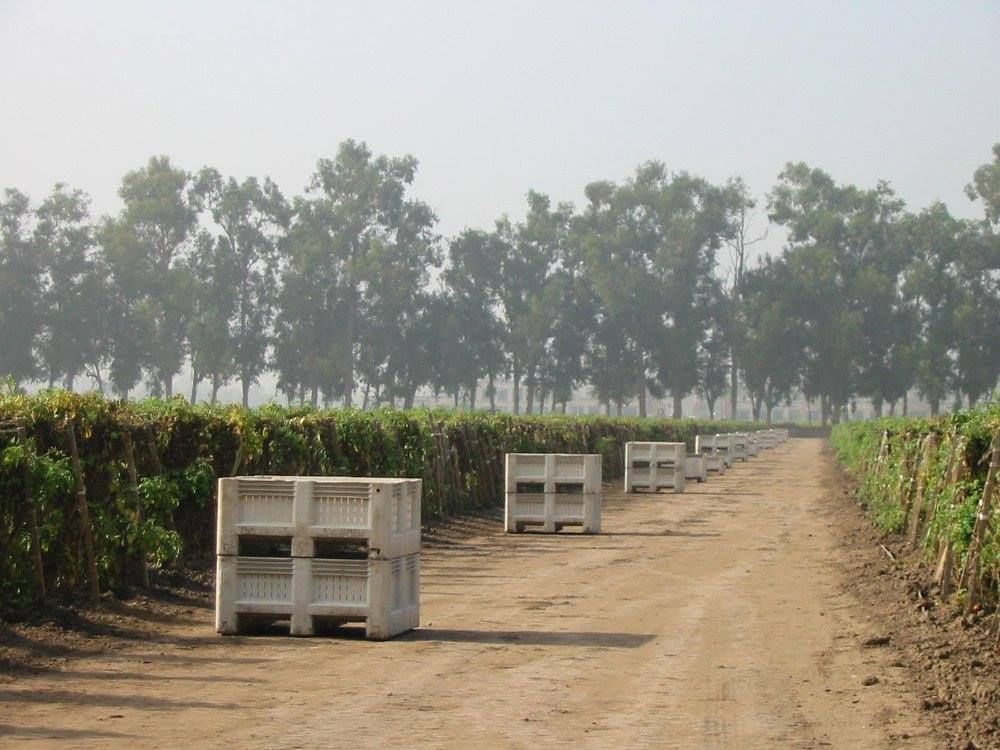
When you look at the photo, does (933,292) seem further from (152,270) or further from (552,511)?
(552,511)

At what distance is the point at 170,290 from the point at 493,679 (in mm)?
102028

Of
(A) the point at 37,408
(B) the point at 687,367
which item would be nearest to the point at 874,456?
(A) the point at 37,408

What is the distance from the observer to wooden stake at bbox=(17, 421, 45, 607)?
13.8m

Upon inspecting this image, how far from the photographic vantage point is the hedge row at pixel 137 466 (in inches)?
550

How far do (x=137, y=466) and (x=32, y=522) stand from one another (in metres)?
2.90

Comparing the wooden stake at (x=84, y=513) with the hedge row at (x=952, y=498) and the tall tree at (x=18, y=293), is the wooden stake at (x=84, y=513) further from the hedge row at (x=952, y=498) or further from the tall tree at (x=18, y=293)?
the tall tree at (x=18, y=293)

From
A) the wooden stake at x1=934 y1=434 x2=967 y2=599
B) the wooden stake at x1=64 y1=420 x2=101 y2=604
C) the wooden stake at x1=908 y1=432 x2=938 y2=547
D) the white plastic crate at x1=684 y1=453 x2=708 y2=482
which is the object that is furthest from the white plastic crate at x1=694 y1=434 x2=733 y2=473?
the wooden stake at x1=64 y1=420 x2=101 y2=604

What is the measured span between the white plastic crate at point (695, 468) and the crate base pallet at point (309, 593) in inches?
1489

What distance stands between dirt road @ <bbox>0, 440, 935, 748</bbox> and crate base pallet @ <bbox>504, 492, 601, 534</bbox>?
767cm

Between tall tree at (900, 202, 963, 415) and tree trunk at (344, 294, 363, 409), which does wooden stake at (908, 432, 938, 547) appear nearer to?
tree trunk at (344, 294, 363, 409)

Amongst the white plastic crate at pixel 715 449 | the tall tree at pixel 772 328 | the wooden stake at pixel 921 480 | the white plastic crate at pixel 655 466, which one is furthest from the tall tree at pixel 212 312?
the wooden stake at pixel 921 480

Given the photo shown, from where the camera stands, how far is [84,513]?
49.0 feet

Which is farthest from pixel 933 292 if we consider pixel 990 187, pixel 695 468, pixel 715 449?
pixel 695 468

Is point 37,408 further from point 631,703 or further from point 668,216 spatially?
point 668,216
